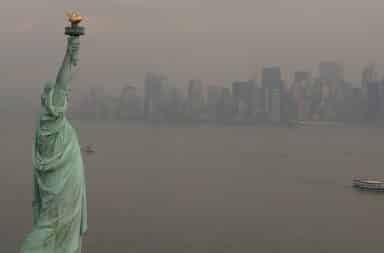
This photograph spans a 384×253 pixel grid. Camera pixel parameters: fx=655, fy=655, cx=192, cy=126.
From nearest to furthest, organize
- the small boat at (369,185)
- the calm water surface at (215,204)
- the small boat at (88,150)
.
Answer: the calm water surface at (215,204), the small boat at (369,185), the small boat at (88,150)

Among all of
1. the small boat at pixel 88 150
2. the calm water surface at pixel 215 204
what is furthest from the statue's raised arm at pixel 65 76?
the small boat at pixel 88 150

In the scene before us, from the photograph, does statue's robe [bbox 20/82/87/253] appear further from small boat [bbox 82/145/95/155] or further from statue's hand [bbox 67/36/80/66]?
small boat [bbox 82/145/95/155]

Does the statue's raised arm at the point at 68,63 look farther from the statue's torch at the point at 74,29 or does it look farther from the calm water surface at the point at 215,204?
the calm water surface at the point at 215,204

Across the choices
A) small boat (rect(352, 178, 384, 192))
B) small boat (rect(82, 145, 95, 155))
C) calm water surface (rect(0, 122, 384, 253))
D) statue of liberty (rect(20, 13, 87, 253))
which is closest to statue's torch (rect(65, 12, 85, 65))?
statue of liberty (rect(20, 13, 87, 253))

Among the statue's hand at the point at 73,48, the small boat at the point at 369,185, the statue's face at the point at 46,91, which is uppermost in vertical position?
the statue's hand at the point at 73,48

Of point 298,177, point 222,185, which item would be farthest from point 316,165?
point 222,185

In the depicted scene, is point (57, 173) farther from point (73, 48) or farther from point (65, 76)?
point (73, 48)
